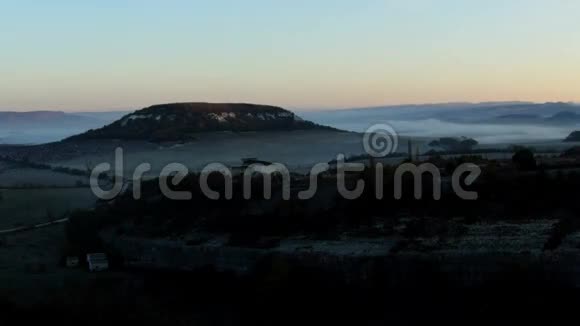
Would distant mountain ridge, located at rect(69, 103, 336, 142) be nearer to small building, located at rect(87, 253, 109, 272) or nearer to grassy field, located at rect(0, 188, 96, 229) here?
grassy field, located at rect(0, 188, 96, 229)

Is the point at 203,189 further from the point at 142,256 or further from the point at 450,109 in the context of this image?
the point at 450,109

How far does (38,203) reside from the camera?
33.6 meters

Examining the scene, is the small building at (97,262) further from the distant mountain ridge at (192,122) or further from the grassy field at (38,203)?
the distant mountain ridge at (192,122)

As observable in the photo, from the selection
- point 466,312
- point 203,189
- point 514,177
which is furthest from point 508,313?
point 203,189

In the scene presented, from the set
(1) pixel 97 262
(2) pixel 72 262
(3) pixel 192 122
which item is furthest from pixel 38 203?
(3) pixel 192 122

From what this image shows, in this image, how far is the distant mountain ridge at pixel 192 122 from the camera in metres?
60.7

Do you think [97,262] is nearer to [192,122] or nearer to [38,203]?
[38,203]

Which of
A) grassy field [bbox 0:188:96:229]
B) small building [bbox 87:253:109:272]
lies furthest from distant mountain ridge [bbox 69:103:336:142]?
small building [bbox 87:253:109:272]

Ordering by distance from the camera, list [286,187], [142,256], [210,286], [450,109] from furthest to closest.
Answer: [450,109]
[286,187]
[142,256]
[210,286]

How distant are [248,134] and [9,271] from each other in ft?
140

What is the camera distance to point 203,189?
23.7 meters

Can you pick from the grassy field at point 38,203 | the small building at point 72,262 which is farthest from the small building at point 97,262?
the grassy field at point 38,203

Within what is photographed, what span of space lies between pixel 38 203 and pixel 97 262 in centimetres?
1501

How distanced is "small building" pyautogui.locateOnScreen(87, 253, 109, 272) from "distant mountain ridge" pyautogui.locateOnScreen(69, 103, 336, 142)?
37.0m
